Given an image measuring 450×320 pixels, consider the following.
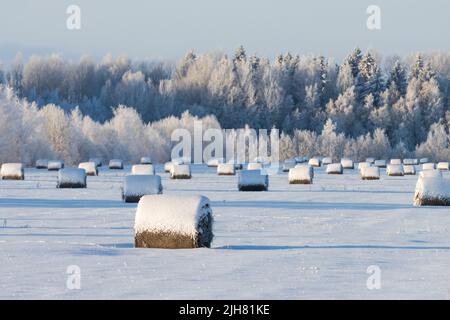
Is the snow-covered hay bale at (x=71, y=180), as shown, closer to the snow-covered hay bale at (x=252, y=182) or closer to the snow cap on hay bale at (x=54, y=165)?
the snow-covered hay bale at (x=252, y=182)

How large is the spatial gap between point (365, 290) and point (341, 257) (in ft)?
9.90

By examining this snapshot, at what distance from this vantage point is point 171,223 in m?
13.2

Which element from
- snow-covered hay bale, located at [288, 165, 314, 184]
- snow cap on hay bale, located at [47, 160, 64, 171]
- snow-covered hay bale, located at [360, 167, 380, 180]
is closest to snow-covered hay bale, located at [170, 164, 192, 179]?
snow-covered hay bale, located at [360, 167, 380, 180]

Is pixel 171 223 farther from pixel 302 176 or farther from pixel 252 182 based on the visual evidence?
pixel 302 176

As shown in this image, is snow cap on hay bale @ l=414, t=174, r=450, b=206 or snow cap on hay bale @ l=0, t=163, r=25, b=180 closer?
snow cap on hay bale @ l=414, t=174, r=450, b=206

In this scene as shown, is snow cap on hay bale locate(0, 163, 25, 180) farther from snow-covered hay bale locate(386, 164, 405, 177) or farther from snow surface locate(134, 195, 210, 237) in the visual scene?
snow surface locate(134, 195, 210, 237)

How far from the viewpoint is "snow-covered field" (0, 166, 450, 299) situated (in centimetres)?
974

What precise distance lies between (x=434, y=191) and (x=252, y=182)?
895cm

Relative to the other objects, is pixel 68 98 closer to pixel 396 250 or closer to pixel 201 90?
pixel 201 90

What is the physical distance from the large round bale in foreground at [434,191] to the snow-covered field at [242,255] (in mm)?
1289

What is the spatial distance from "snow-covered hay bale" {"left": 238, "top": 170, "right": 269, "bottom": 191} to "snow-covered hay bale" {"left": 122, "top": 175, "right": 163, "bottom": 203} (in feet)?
25.3

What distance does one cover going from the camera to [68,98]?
389ft

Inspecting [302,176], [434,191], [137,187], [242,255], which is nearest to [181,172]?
[302,176]
